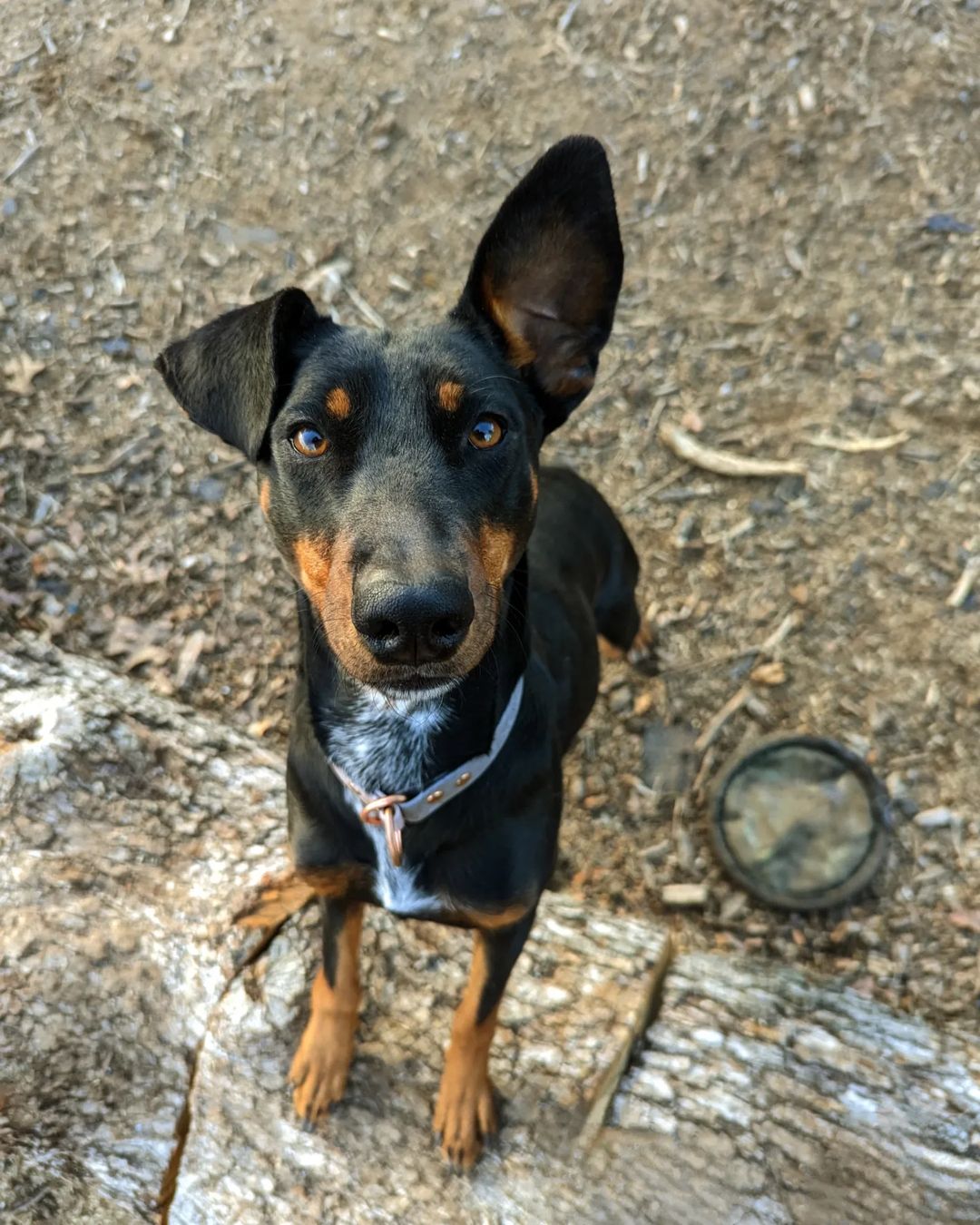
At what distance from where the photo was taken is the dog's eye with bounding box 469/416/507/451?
2615 mm

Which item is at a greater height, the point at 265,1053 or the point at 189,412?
the point at 189,412

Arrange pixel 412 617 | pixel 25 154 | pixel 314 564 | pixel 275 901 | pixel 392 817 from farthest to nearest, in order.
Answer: pixel 25 154 → pixel 275 901 → pixel 392 817 → pixel 314 564 → pixel 412 617

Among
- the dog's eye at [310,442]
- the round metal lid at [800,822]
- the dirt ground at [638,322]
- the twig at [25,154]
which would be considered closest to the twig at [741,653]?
the dirt ground at [638,322]

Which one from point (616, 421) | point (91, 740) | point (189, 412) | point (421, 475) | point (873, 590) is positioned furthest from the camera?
point (616, 421)

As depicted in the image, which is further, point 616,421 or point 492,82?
point 492,82

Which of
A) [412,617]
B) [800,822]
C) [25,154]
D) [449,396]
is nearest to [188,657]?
[449,396]

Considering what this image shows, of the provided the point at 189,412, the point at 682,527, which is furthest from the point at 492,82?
the point at 189,412

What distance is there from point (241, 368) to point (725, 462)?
11.1 feet

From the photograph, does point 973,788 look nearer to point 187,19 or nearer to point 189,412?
point 189,412

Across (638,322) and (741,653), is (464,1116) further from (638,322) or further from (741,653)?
(638,322)

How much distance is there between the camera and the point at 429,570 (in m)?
2.21

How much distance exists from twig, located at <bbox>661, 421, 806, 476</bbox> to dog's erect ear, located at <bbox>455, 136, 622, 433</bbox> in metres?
2.54

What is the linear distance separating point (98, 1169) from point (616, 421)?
410 centimetres

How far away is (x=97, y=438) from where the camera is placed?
5.23m
